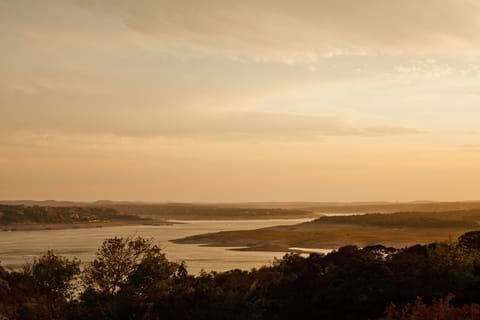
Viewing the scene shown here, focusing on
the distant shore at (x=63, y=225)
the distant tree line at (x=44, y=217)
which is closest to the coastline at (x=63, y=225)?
the distant shore at (x=63, y=225)

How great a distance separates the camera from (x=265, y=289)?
1266 inches

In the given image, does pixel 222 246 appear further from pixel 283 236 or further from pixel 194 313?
pixel 194 313

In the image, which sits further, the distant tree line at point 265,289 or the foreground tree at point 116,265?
the foreground tree at point 116,265

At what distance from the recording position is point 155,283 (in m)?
30.1

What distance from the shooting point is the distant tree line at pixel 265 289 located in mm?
27172

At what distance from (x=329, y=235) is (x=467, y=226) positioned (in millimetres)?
29900

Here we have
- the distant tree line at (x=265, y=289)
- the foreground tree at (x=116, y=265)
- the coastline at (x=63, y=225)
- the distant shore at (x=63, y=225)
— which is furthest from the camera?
the distant shore at (x=63, y=225)

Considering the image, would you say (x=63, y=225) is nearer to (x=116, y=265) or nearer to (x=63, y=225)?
(x=63, y=225)

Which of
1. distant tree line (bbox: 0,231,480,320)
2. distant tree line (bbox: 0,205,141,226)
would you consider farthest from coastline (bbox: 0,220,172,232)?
distant tree line (bbox: 0,231,480,320)

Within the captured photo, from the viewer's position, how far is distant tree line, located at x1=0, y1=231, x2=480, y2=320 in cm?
2717

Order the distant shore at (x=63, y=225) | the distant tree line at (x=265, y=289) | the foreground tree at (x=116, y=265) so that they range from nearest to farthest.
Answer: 1. the distant tree line at (x=265, y=289)
2. the foreground tree at (x=116, y=265)
3. the distant shore at (x=63, y=225)

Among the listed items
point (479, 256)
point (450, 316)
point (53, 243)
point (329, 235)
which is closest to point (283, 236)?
point (329, 235)

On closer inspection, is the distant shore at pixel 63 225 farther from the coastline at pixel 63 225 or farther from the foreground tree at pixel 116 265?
the foreground tree at pixel 116 265

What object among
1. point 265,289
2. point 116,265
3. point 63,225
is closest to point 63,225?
point 63,225
